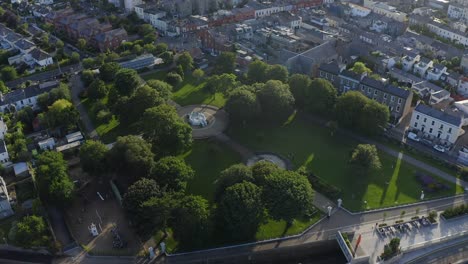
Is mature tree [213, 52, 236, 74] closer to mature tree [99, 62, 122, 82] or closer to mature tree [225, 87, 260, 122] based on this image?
mature tree [225, 87, 260, 122]

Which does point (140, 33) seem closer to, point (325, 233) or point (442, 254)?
point (325, 233)

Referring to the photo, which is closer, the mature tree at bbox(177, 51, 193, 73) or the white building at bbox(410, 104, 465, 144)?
the white building at bbox(410, 104, 465, 144)

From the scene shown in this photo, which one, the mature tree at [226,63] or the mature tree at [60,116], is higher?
the mature tree at [226,63]

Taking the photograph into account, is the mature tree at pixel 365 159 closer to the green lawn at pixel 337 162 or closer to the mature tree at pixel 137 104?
the green lawn at pixel 337 162

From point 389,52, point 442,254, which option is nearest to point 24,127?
point 442,254

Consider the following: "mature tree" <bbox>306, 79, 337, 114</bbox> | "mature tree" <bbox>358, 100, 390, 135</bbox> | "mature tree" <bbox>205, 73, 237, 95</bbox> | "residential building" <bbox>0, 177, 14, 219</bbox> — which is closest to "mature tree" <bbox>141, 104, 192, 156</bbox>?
"mature tree" <bbox>205, 73, 237, 95</bbox>

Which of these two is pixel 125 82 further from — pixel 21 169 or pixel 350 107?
pixel 350 107

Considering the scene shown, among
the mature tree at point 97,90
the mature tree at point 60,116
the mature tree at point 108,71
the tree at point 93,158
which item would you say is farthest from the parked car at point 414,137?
the mature tree at point 108,71
